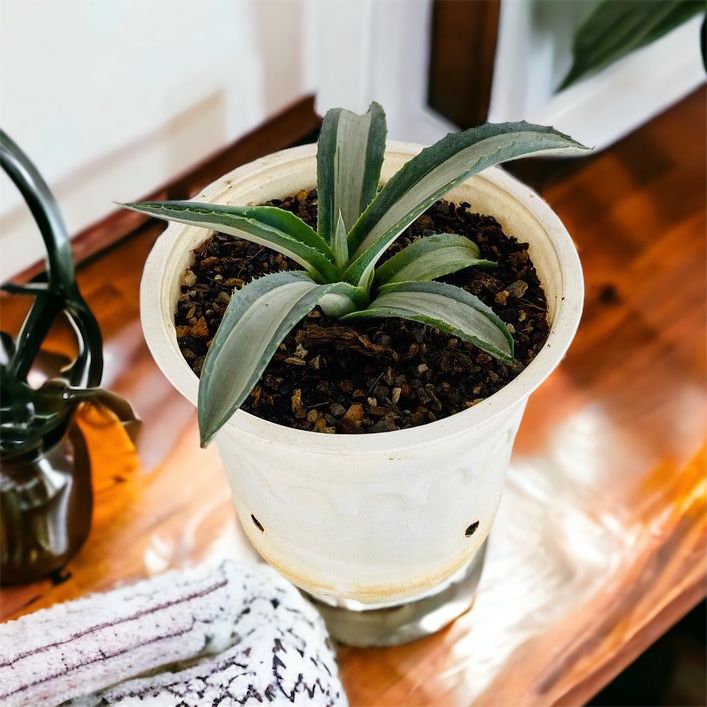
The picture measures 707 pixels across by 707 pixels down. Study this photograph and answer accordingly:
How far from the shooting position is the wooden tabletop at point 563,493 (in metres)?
0.68

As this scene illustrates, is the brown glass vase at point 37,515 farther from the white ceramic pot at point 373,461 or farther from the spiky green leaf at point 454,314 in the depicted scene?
the spiky green leaf at point 454,314

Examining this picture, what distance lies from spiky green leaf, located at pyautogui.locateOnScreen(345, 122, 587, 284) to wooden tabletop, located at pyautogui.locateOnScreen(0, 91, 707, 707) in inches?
12.8

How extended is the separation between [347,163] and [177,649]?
316 mm

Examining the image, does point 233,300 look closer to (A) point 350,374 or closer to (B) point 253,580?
(A) point 350,374

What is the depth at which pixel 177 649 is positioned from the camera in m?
0.59

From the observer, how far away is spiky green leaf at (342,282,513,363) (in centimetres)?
46

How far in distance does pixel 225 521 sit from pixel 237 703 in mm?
228

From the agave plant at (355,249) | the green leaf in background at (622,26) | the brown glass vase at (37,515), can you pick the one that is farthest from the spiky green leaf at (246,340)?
the green leaf in background at (622,26)

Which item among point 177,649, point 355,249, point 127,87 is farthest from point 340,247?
point 127,87

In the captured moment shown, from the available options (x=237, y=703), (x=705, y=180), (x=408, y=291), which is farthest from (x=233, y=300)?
(x=705, y=180)

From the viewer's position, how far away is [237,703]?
532mm

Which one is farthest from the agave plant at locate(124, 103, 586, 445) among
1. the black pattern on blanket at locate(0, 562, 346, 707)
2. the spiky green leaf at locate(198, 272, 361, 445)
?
the black pattern on blanket at locate(0, 562, 346, 707)

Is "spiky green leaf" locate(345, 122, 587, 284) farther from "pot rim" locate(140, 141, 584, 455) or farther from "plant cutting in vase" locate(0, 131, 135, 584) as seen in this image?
"plant cutting in vase" locate(0, 131, 135, 584)

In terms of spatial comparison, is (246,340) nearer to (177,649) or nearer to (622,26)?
(177,649)
